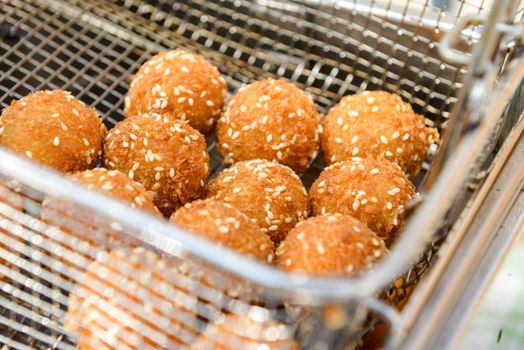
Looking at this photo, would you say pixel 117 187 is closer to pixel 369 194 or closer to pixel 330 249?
pixel 330 249

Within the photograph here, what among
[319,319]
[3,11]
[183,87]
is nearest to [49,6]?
[3,11]

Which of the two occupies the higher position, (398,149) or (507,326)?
(398,149)

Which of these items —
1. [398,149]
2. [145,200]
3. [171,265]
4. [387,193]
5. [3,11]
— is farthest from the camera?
[3,11]

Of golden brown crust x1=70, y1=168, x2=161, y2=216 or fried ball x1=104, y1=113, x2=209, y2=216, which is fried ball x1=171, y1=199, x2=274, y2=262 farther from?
fried ball x1=104, y1=113, x2=209, y2=216

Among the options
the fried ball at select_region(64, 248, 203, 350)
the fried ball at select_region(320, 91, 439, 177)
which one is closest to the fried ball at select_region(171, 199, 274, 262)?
the fried ball at select_region(64, 248, 203, 350)

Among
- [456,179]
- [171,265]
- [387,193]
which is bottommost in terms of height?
[171,265]

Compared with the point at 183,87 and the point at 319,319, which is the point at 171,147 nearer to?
the point at 183,87
